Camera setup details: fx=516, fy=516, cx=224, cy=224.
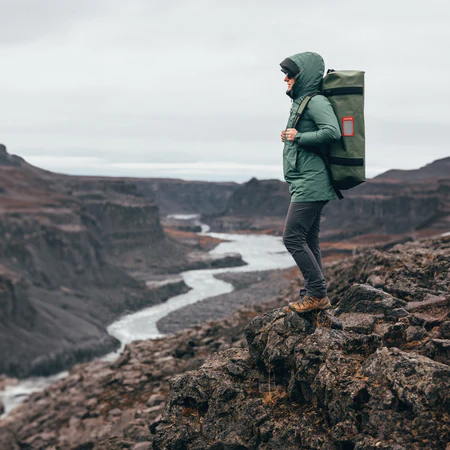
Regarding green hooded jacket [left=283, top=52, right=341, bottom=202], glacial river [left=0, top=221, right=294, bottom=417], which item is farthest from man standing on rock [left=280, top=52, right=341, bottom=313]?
glacial river [left=0, top=221, right=294, bottom=417]

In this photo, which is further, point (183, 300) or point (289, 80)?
point (183, 300)

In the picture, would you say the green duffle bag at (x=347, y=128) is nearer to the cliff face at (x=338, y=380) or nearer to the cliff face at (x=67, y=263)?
the cliff face at (x=338, y=380)

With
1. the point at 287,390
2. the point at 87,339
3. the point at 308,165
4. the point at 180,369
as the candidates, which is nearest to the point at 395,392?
the point at 287,390

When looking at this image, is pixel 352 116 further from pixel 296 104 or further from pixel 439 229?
pixel 439 229

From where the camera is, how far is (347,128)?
776 cm

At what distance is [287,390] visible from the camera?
8156 mm

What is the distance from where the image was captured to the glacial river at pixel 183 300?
4638 centimetres

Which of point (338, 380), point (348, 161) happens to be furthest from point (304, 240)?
point (338, 380)

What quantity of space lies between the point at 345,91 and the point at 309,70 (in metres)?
0.72

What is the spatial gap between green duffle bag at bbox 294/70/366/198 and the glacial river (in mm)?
36085

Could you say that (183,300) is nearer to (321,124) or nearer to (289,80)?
(289,80)

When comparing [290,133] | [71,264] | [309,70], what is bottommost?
[71,264]

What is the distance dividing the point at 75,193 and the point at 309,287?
147278mm

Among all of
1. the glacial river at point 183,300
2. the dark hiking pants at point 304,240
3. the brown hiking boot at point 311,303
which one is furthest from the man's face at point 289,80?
the glacial river at point 183,300
